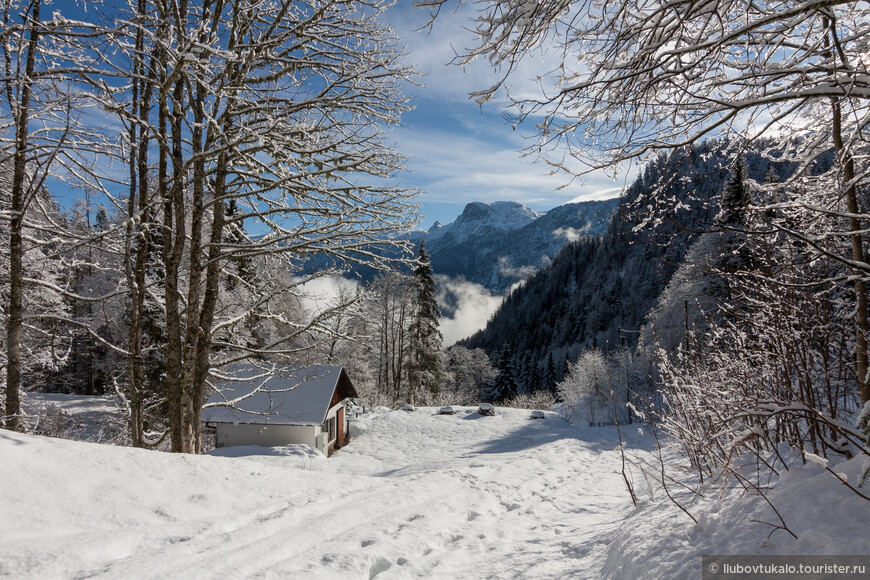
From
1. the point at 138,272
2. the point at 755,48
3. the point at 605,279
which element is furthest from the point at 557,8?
the point at 605,279

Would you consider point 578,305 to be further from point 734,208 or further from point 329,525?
point 329,525

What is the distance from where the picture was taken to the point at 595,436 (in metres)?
18.1

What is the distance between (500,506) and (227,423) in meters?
14.7

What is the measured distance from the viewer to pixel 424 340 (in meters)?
29.0

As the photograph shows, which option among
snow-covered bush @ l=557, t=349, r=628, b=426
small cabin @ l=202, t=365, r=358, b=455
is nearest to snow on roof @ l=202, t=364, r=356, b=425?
small cabin @ l=202, t=365, r=358, b=455


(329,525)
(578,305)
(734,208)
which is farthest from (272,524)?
(578,305)

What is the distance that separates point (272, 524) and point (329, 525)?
48 cm

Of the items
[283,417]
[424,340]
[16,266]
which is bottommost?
[283,417]

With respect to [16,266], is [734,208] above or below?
below

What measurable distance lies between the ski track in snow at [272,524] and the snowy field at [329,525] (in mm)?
13

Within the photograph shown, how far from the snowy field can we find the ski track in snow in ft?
0.04

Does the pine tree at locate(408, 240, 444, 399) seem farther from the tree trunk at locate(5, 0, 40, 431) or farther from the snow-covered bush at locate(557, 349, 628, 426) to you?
the tree trunk at locate(5, 0, 40, 431)

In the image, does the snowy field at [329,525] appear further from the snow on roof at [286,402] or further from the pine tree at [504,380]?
the pine tree at [504,380]

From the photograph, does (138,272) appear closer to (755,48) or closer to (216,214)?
(216,214)
